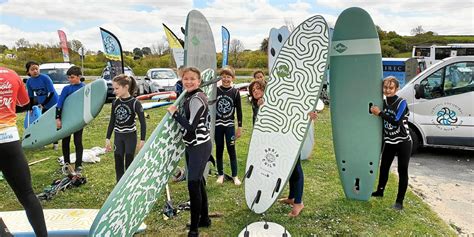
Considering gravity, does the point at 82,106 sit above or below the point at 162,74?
below

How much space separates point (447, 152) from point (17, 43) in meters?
45.2

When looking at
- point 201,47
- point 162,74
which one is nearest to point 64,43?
point 162,74

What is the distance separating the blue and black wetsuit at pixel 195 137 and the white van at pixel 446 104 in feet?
13.9

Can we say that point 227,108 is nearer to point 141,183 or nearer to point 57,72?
point 141,183

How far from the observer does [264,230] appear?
338cm

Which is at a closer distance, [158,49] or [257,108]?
[257,108]

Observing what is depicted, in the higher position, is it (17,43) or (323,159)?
(17,43)

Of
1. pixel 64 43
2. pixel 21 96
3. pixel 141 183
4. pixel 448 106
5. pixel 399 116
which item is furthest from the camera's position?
pixel 64 43

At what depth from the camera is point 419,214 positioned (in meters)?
3.83

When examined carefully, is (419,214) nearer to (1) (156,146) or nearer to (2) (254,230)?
(2) (254,230)

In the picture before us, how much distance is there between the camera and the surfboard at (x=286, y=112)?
364 cm

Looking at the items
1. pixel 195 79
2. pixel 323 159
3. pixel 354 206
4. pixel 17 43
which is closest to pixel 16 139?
pixel 195 79

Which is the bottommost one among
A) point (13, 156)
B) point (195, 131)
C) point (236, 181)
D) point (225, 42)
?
point (236, 181)

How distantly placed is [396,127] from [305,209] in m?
1.28
